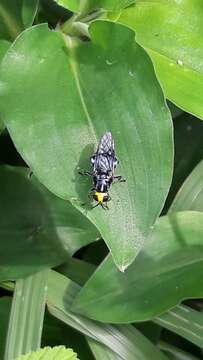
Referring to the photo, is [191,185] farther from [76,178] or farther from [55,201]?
[76,178]

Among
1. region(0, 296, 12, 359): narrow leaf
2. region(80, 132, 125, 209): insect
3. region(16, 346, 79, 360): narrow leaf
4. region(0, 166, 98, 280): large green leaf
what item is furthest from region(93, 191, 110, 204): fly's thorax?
region(0, 296, 12, 359): narrow leaf

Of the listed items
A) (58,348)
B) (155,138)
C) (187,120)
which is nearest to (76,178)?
(155,138)

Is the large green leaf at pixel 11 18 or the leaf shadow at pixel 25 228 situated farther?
the leaf shadow at pixel 25 228

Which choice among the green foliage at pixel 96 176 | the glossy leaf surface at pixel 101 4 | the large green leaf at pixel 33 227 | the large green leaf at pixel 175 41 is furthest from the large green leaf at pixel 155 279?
the glossy leaf surface at pixel 101 4

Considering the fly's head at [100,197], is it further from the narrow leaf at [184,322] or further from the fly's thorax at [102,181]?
the narrow leaf at [184,322]

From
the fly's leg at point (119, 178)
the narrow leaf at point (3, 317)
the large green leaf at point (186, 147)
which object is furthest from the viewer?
the large green leaf at point (186, 147)

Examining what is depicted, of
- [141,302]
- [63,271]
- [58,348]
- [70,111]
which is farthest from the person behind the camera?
[63,271]

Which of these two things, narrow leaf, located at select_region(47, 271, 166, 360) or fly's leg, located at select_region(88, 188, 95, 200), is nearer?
fly's leg, located at select_region(88, 188, 95, 200)

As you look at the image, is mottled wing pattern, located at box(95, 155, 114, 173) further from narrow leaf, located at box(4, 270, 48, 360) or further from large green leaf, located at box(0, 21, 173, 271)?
narrow leaf, located at box(4, 270, 48, 360)
